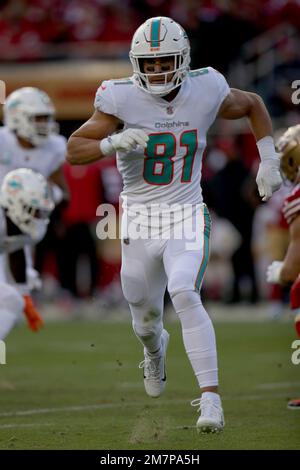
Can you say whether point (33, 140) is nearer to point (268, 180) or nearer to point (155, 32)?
point (155, 32)

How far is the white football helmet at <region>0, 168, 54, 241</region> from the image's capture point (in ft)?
19.4

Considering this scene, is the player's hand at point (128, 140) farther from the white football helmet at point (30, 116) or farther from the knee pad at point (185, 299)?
the white football helmet at point (30, 116)

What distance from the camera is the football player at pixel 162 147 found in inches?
185

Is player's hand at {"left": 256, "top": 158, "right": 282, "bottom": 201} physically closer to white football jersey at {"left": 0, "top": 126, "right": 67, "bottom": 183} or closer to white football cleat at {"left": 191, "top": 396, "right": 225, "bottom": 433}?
white football cleat at {"left": 191, "top": 396, "right": 225, "bottom": 433}

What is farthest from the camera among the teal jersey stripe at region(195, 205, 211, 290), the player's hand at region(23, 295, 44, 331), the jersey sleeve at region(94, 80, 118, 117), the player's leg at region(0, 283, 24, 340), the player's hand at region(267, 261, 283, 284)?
the player's hand at region(23, 295, 44, 331)

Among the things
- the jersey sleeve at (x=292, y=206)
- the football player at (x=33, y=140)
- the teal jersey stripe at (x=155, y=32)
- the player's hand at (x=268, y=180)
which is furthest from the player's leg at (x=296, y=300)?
the football player at (x=33, y=140)

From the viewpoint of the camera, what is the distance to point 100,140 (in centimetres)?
472

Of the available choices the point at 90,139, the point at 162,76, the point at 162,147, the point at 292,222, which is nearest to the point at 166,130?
the point at 162,147

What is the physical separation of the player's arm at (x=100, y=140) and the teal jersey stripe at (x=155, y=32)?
14.4 inches

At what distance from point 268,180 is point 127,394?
1764 mm

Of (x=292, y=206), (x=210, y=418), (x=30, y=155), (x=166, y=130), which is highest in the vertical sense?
(x=30, y=155)

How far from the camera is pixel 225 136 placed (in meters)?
13.2

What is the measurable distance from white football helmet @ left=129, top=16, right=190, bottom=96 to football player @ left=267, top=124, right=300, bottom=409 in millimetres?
790

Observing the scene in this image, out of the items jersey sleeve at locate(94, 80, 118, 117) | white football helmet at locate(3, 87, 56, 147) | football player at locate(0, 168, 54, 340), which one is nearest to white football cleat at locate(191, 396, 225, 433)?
jersey sleeve at locate(94, 80, 118, 117)
